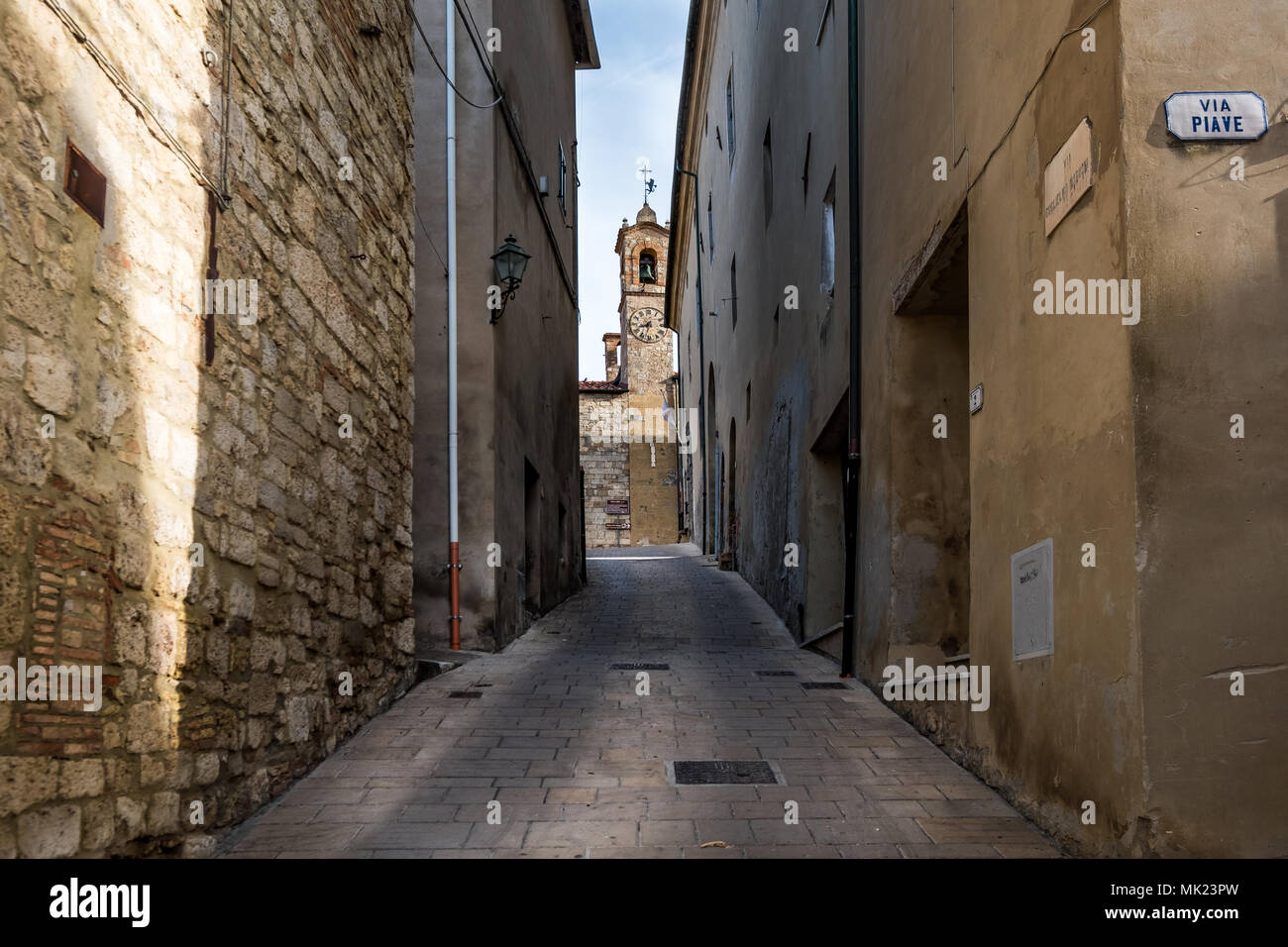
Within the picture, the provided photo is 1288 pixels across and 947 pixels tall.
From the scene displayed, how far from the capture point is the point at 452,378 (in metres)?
8.60

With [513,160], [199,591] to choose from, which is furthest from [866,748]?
[513,160]

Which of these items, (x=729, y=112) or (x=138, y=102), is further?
(x=729, y=112)

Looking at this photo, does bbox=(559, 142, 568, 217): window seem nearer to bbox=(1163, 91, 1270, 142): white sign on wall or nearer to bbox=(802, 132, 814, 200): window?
bbox=(802, 132, 814, 200): window

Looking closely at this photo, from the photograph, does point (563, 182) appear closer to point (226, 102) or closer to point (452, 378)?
point (452, 378)

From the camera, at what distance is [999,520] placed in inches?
176

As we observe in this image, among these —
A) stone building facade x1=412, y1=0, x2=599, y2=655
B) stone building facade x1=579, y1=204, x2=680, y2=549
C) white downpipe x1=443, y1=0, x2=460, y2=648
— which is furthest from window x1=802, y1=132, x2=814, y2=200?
stone building facade x1=579, y1=204, x2=680, y2=549

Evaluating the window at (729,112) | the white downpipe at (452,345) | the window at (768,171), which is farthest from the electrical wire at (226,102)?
the window at (729,112)

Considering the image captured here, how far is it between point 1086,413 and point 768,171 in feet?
33.2

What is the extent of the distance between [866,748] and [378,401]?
3.44 m

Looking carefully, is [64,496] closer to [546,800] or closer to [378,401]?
[546,800]

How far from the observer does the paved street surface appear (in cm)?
389

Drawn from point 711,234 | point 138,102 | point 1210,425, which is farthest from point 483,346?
point 711,234

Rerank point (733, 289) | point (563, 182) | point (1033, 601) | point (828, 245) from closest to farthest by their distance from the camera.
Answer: point (1033, 601) → point (828, 245) → point (563, 182) → point (733, 289)

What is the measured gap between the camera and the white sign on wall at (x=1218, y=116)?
3223mm
